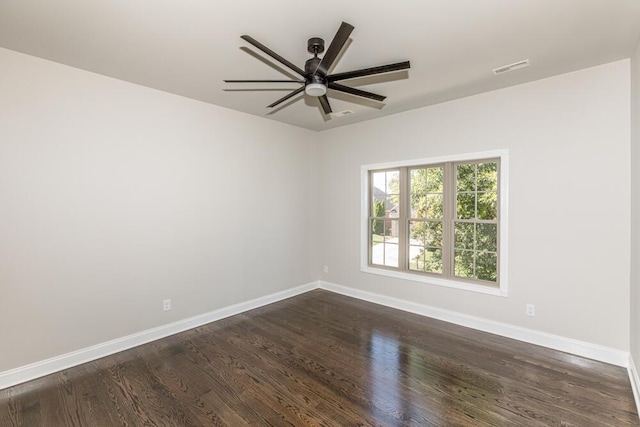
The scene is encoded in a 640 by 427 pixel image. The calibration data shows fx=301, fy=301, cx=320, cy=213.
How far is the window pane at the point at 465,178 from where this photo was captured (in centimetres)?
393

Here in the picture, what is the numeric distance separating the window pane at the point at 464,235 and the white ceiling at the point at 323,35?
174cm

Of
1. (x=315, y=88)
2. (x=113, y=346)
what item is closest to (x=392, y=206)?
(x=315, y=88)

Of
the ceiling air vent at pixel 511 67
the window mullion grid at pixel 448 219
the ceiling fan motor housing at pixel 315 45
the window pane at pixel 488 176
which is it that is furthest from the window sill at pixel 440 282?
the ceiling fan motor housing at pixel 315 45

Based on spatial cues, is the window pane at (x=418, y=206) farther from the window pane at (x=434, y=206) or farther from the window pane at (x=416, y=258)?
the window pane at (x=416, y=258)

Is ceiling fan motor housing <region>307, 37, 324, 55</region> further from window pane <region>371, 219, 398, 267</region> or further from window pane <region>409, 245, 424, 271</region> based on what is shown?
window pane <region>409, 245, 424, 271</region>

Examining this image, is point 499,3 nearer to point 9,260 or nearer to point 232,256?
point 232,256

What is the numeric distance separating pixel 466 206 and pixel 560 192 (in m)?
1.01

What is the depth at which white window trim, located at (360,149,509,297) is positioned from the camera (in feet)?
11.7

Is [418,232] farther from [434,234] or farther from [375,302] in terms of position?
[375,302]


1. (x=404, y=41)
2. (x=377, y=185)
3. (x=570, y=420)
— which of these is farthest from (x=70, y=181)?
(x=570, y=420)

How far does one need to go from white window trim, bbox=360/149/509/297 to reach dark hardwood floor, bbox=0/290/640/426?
577 mm

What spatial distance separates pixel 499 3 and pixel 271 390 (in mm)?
3415

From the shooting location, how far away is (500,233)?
361 cm

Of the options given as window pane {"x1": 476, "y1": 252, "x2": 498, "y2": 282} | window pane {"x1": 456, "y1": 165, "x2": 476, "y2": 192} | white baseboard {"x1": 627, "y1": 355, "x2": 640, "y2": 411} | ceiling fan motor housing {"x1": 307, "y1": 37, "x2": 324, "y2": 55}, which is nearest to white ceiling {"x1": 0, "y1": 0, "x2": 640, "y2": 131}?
ceiling fan motor housing {"x1": 307, "y1": 37, "x2": 324, "y2": 55}
